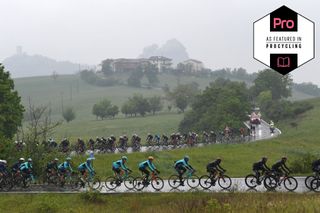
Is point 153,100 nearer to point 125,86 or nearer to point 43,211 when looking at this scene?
point 125,86

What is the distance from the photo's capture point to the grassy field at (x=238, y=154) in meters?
39.1

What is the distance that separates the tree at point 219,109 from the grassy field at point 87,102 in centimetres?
1456

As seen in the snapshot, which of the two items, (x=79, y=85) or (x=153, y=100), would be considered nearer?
(x=153, y=100)

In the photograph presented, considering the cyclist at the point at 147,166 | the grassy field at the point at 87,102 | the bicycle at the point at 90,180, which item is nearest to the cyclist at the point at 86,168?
the bicycle at the point at 90,180

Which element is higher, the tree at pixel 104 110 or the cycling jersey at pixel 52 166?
the cycling jersey at pixel 52 166

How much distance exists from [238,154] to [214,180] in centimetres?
2265

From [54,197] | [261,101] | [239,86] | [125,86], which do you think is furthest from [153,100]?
[54,197]

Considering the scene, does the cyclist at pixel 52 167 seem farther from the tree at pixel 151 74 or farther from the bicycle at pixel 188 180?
the tree at pixel 151 74

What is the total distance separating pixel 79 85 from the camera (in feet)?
620

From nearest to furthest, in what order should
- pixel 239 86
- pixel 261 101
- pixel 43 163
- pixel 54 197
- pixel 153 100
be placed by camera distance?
pixel 54 197, pixel 43 163, pixel 239 86, pixel 261 101, pixel 153 100

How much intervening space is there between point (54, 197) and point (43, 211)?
1713mm

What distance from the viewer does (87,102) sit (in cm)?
15688

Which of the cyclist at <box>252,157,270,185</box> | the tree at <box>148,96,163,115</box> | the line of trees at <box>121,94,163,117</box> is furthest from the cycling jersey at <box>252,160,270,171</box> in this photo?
the tree at <box>148,96,163,115</box>

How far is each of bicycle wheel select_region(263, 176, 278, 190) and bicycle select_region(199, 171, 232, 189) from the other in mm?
1970
